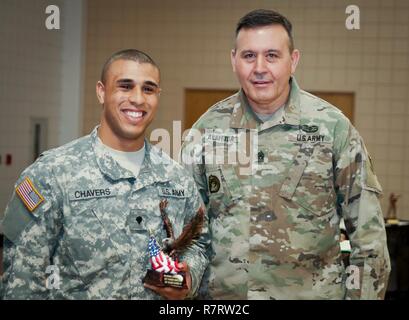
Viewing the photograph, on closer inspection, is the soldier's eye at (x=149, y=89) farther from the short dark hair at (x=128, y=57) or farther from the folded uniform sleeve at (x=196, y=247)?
the folded uniform sleeve at (x=196, y=247)

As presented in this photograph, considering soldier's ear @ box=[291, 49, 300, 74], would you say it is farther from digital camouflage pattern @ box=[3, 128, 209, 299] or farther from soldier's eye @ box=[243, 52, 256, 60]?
digital camouflage pattern @ box=[3, 128, 209, 299]

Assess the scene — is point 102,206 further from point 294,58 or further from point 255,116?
point 294,58

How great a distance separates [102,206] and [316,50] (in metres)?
0.87

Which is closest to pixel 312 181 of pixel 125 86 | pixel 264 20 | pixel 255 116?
pixel 255 116

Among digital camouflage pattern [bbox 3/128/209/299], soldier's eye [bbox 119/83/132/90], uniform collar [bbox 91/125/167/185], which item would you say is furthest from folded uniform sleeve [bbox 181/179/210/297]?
soldier's eye [bbox 119/83/132/90]

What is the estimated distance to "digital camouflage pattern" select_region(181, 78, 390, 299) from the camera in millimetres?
1883

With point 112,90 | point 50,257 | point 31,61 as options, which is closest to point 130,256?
point 50,257

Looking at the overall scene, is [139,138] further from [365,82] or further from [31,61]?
[365,82]

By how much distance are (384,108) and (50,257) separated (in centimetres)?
119

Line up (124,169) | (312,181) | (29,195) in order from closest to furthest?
(29,195) < (124,169) < (312,181)

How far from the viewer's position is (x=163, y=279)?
181 centimetres

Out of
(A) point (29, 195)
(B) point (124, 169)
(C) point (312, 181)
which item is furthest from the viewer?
(C) point (312, 181)

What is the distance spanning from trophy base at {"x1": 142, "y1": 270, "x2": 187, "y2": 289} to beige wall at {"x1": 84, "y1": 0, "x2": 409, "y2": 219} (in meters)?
0.49

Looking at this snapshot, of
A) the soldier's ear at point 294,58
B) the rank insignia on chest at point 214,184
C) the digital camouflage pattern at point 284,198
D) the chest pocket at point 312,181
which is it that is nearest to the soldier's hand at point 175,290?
the digital camouflage pattern at point 284,198
